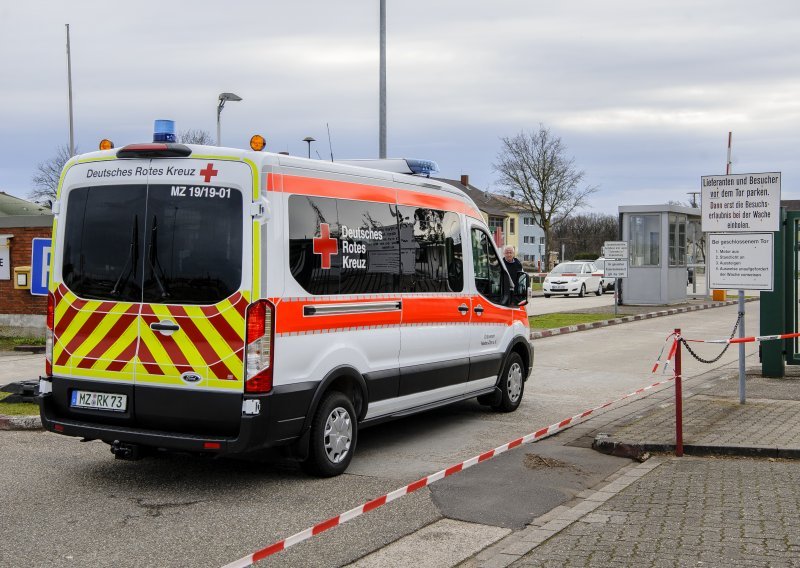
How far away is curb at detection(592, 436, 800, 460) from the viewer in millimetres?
7688

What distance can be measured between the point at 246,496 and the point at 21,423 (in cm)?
384

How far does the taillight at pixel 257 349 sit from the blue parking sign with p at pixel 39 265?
19.4ft

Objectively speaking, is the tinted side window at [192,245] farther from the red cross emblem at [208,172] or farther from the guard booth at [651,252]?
the guard booth at [651,252]

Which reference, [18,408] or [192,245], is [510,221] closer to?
[18,408]

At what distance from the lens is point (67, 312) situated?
7.11m

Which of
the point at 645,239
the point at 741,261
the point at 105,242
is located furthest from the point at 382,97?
the point at 645,239

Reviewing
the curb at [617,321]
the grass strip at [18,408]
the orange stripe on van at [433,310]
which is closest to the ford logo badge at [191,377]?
the orange stripe on van at [433,310]

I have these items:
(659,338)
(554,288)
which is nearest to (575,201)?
(554,288)

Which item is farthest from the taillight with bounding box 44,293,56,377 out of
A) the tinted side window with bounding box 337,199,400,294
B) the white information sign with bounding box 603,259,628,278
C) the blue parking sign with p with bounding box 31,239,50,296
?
the white information sign with bounding box 603,259,628,278

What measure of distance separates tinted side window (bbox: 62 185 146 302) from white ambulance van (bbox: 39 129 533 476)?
0.04ft

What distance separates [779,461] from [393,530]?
11.7 ft

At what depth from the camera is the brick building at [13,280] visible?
17844 millimetres

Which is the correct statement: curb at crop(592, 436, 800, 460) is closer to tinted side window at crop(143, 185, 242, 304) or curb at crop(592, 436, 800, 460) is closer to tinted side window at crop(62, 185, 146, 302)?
tinted side window at crop(143, 185, 242, 304)

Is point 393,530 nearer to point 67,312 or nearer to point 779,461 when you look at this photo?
point 67,312
